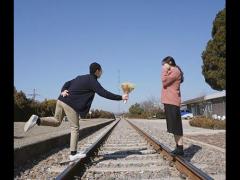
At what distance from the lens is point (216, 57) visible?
3734cm

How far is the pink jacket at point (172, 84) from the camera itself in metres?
8.12

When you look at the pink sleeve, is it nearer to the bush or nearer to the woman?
the woman

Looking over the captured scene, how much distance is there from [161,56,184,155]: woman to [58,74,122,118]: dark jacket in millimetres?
958

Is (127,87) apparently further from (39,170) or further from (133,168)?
(39,170)

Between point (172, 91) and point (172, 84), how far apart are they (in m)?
0.13


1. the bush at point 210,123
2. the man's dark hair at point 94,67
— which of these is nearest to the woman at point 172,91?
the man's dark hair at point 94,67

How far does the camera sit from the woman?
813 centimetres

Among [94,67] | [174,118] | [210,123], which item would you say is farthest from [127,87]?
[210,123]

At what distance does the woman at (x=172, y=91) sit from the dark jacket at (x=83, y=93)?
3.14 ft

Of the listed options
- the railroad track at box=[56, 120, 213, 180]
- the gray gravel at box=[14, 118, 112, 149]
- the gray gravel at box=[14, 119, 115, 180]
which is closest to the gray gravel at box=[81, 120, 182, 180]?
the railroad track at box=[56, 120, 213, 180]

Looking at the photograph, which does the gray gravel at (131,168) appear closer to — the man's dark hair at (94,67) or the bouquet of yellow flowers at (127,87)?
the bouquet of yellow flowers at (127,87)
